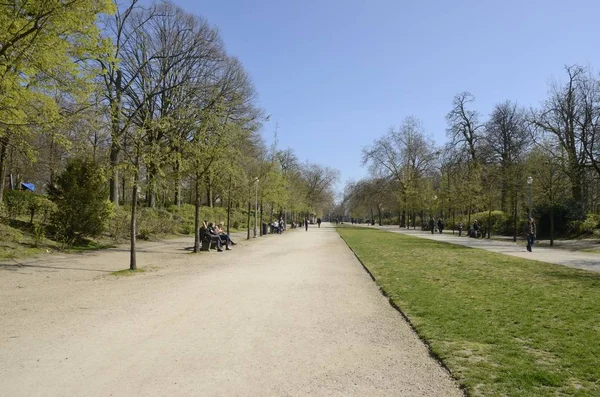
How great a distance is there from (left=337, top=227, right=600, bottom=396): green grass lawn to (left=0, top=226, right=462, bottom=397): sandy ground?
441 millimetres

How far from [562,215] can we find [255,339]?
34015 millimetres

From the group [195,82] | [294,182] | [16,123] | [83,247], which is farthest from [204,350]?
[294,182]

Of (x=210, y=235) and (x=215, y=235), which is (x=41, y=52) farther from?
(x=215, y=235)

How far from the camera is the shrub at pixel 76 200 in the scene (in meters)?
18.6

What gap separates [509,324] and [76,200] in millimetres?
17388

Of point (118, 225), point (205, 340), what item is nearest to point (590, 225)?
point (118, 225)

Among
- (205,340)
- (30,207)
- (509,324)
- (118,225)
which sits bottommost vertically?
(205,340)

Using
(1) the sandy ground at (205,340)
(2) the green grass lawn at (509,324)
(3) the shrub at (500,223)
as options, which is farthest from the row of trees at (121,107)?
(3) the shrub at (500,223)

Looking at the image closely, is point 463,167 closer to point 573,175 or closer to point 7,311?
point 573,175

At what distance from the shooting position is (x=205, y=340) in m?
6.11

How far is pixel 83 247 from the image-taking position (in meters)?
19.4

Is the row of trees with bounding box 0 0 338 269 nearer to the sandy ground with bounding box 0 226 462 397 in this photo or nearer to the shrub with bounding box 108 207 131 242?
the shrub with bounding box 108 207 131 242

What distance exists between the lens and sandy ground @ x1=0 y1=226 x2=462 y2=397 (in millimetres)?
4512

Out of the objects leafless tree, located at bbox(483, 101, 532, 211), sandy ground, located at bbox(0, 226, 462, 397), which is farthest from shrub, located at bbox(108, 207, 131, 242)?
leafless tree, located at bbox(483, 101, 532, 211)
